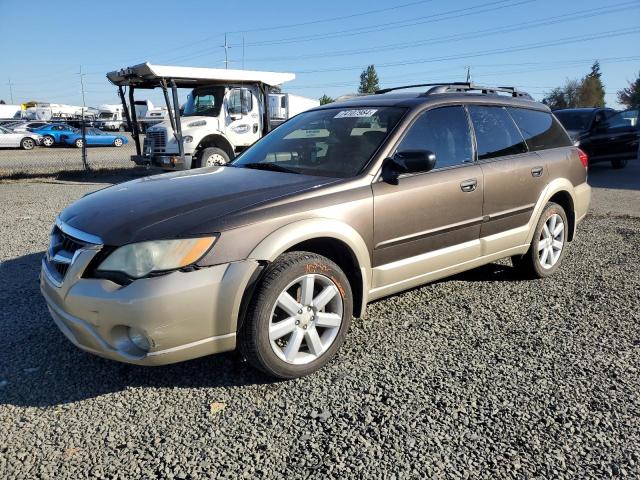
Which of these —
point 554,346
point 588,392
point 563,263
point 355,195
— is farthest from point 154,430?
point 563,263

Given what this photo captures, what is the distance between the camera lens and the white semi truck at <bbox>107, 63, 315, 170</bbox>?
442 inches

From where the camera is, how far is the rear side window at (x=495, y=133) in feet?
13.5

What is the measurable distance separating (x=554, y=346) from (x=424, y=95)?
2.06 metres

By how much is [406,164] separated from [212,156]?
8.90 m

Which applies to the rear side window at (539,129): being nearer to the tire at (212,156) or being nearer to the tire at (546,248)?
the tire at (546,248)

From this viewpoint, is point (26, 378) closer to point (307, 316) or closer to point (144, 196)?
point (144, 196)

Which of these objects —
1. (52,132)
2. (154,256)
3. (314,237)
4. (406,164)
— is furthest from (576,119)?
(52,132)

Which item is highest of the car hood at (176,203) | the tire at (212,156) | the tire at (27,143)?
the tire at (27,143)

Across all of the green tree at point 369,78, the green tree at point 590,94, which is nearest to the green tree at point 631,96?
the green tree at point 590,94

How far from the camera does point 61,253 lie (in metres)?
2.94

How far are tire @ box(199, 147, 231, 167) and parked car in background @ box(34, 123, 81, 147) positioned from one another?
72.3 ft

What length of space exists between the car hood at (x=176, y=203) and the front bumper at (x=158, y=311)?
0.21 meters

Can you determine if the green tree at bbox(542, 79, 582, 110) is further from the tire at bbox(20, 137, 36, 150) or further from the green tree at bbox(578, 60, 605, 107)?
the tire at bbox(20, 137, 36, 150)

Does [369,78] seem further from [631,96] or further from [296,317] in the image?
[296,317]
